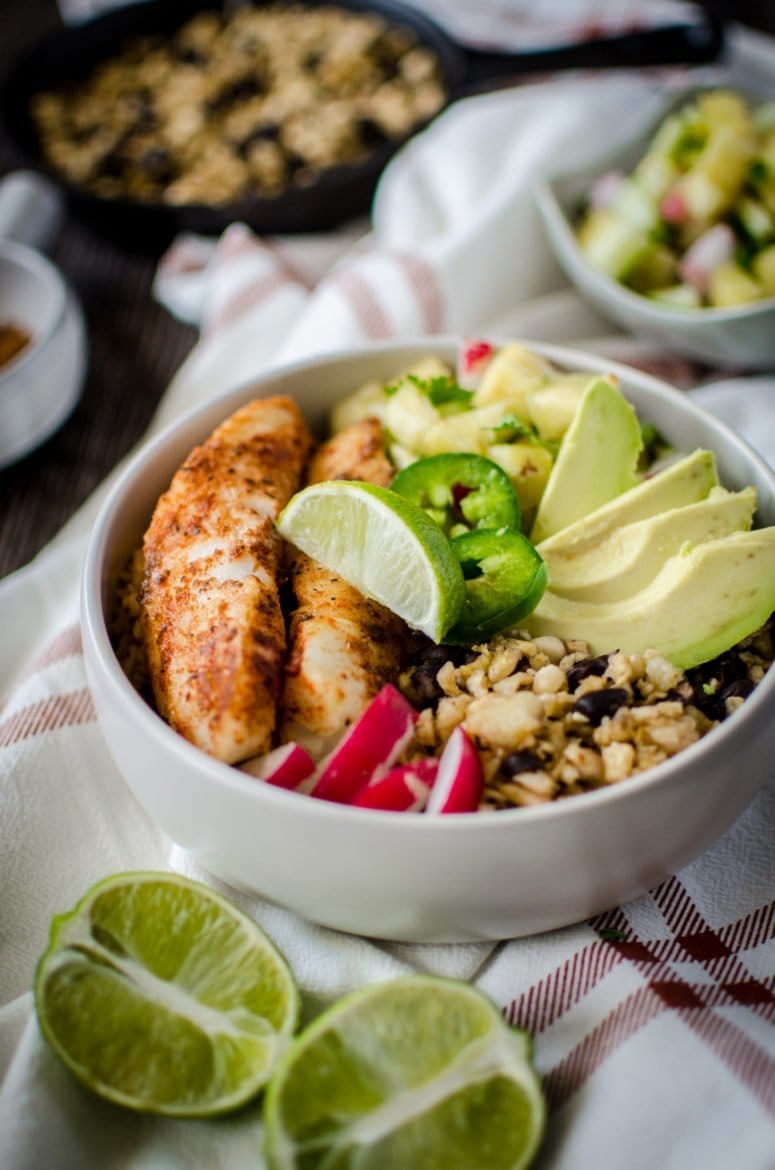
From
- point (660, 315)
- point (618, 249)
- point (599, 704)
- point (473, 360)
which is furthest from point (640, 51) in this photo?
point (599, 704)

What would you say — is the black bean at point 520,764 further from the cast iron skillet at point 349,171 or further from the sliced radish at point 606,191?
the cast iron skillet at point 349,171

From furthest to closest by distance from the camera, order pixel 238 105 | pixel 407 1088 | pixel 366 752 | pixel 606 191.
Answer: pixel 238 105
pixel 606 191
pixel 366 752
pixel 407 1088

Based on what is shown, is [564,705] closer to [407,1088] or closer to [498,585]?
[498,585]

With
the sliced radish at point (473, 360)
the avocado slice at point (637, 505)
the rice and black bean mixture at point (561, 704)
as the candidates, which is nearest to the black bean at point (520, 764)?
the rice and black bean mixture at point (561, 704)

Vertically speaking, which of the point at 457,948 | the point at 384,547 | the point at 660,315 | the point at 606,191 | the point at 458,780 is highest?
the point at 384,547

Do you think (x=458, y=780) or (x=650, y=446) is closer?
(x=458, y=780)

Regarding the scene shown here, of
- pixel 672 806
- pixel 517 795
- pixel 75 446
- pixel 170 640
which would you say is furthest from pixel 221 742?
pixel 75 446

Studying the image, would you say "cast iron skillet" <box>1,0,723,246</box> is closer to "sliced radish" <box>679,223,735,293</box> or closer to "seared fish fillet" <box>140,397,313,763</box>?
"sliced radish" <box>679,223,735,293</box>

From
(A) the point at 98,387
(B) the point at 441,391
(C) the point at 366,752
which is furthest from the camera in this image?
(A) the point at 98,387
